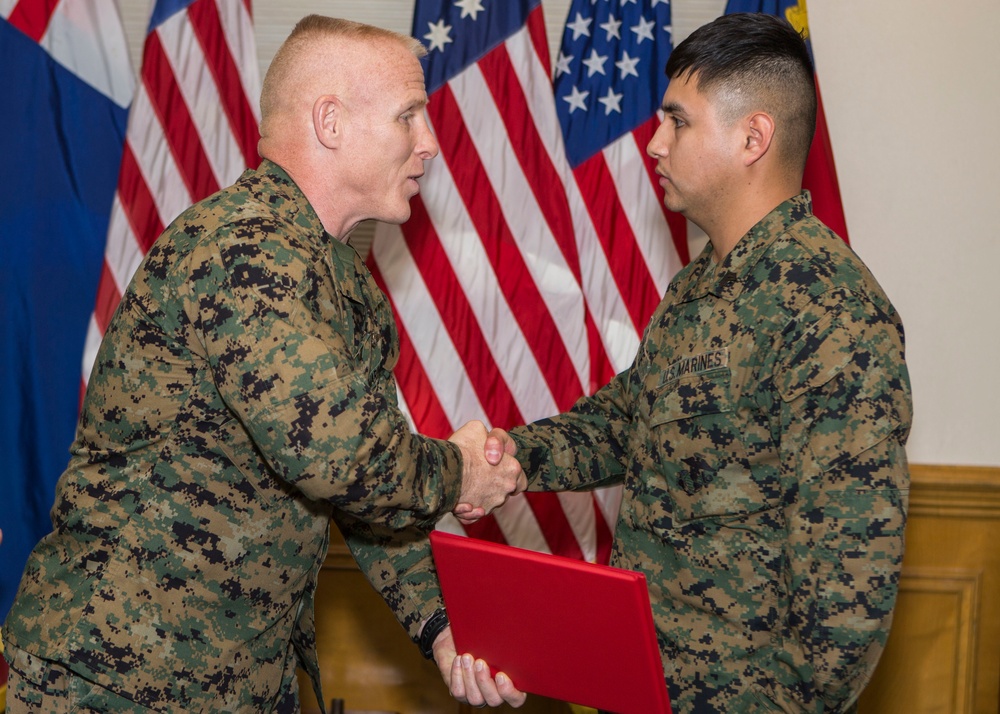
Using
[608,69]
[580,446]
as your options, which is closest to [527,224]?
[608,69]

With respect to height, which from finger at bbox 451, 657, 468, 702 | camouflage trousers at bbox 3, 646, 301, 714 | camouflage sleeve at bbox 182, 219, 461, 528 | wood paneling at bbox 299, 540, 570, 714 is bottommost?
wood paneling at bbox 299, 540, 570, 714

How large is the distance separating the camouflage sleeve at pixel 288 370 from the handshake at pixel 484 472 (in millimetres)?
360

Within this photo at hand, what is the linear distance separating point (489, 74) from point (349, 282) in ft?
4.52

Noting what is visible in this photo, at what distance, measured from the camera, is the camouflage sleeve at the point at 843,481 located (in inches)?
55.2

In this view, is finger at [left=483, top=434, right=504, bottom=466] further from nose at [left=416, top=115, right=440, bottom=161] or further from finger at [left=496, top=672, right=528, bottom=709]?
nose at [left=416, top=115, right=440, bottom=161]

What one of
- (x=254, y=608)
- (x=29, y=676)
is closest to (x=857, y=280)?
(x=254, y=608)

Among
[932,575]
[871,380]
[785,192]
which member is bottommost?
[932,575]

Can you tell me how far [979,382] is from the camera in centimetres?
290

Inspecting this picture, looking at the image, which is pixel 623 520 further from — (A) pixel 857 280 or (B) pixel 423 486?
(A) pixel 857 280

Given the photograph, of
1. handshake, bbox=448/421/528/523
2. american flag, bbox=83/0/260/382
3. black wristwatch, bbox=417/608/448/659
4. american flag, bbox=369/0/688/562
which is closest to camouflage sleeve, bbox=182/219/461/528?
handshake, bbox=448/421/528/523

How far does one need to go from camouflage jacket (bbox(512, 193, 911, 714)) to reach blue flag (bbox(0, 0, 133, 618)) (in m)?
1.80

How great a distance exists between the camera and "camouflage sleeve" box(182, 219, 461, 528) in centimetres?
134

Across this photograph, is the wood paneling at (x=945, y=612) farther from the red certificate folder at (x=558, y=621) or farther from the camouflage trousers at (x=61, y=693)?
the camouflage trousers at (x=61, y=693)

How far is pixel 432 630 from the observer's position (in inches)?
73.5
